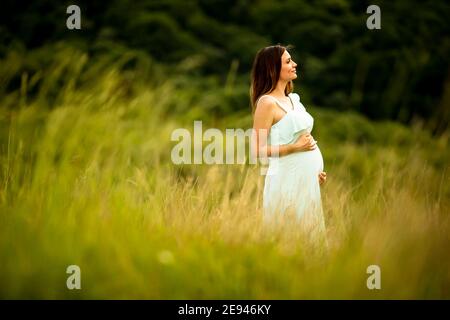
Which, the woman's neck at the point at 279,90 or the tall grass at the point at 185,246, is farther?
the woman's neck at the point at 279,90

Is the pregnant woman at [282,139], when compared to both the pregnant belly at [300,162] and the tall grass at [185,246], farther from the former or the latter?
the tall grass at [185,246]

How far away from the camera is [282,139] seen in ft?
11.0

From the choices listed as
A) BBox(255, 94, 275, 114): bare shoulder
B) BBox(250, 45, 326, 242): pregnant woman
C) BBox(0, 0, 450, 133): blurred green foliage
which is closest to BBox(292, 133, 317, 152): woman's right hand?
BBox(250, 45, 326, 242): pregnant woman

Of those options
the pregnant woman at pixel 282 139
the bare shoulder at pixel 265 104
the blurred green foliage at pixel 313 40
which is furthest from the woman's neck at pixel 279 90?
the blurred green foliage at pixel 313 40

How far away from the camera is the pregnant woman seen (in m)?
3.28

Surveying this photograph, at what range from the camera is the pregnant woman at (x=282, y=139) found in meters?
3.28

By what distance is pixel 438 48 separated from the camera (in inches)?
332

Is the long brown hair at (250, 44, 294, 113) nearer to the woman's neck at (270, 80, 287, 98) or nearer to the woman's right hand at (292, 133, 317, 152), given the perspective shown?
the woman's neck at (270, 80, 287, 98)

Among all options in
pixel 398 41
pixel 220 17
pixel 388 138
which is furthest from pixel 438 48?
pixel 220 17

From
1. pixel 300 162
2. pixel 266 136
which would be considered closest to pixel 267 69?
pixel 266 136

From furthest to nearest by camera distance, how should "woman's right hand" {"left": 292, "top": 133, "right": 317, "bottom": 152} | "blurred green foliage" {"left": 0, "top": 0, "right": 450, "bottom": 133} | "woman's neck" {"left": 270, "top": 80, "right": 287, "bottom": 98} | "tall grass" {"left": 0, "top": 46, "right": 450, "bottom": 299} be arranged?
"blurred green foliage" {"left": 0, "top": 0, "right": 450, "bottom": 133}
"woman's neck" {"left": 270, "top": 80, "right": 287, "bottom": 98}
"woman's right hand" {"left": 292, "top": 133, "right": 317, "bottom": 152}
"tall grass" {"left": 0, "top": 46, "right": 450, "bottom": 299}

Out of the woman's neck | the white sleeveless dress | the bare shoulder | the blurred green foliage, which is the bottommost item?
the white sleeveless dress

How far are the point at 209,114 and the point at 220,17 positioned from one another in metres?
2.39

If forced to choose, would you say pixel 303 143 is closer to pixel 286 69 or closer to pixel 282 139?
pixel 282 139
